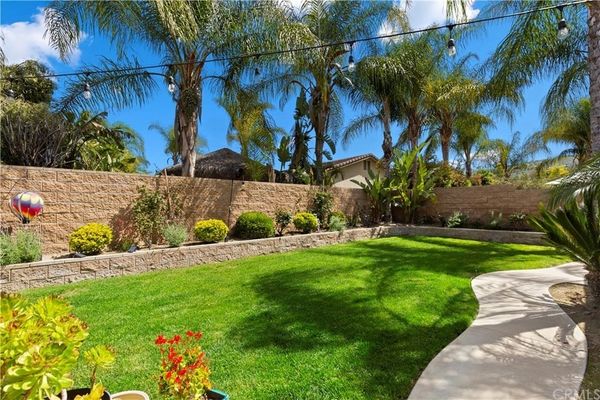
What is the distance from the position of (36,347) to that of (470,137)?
25.6 metres

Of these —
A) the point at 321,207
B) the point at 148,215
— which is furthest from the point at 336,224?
the point at 148,215

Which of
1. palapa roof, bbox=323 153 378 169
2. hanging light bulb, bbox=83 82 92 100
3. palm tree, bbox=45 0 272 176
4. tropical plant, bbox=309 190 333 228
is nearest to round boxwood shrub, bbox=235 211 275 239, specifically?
palm tree, bbox=45 0 272 176

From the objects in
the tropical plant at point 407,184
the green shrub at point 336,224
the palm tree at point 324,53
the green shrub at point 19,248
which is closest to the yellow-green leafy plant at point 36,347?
the green shrub at point 19,248

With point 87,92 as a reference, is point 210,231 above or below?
below

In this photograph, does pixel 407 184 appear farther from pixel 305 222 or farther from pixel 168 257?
pixel 168 257

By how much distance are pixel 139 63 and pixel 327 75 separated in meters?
7.69

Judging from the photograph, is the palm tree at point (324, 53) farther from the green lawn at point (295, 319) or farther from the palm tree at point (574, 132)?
the palm tree at point (574, 132)

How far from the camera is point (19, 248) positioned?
631 centimetres

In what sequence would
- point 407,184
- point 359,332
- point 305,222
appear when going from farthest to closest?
point 407,184 < point 305,222 < point 359,332

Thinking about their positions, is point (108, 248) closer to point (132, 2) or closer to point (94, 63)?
point (94, 63)

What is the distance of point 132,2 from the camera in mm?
9492

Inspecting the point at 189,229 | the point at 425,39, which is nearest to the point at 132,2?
the point at 189,229

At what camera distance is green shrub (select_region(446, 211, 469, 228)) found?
14.4m

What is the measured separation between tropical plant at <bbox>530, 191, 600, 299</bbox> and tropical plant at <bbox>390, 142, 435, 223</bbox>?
10040mm
